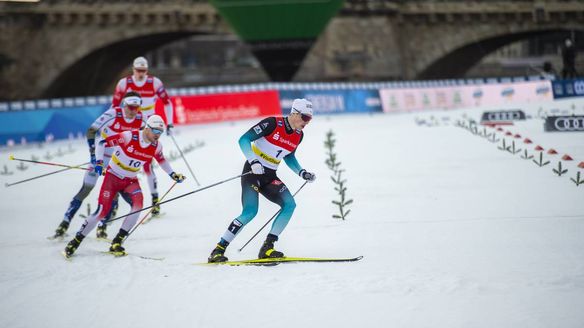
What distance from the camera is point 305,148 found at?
19.4 m

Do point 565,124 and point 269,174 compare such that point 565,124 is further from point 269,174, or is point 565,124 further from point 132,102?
point 269,174

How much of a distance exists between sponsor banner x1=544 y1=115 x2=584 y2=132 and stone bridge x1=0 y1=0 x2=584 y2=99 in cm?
3014

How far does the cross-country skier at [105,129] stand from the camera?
33.3 feet

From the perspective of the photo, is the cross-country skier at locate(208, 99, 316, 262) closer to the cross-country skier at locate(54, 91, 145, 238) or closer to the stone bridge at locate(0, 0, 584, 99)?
the cross-country skier at locate(54, 91, 145, 238)

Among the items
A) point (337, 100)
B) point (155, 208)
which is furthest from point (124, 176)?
point (337, 100)

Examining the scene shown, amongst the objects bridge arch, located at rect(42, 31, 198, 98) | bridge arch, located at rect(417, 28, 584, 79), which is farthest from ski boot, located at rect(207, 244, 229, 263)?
bridge arch, located at rect(417, 28, 584, 79)

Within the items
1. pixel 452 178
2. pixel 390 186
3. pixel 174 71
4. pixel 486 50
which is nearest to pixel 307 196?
pixel 390 186

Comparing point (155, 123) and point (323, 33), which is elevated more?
point (323, 33)

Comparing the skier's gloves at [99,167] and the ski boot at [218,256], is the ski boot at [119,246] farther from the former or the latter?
the ski boot at [218,256]

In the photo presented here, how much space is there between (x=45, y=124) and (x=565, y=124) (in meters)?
16.5

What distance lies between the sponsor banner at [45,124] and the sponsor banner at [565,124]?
1497 cm

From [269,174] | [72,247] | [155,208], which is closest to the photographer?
[269,174]

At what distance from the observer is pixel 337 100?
31312 mm

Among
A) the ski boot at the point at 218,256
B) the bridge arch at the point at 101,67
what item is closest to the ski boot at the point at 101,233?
the ski boot at the point at 218,256
